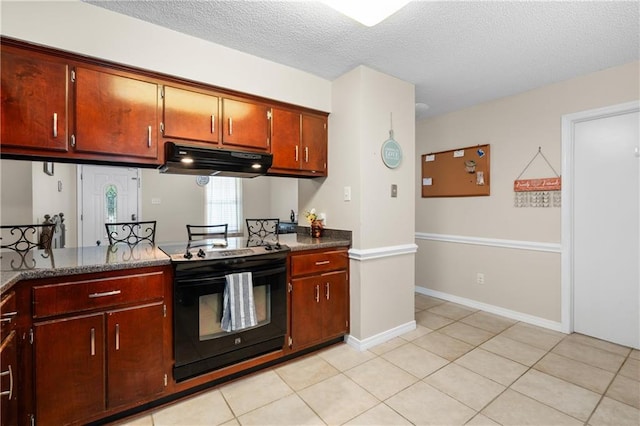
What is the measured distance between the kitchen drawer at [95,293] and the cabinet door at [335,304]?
4.26 feet

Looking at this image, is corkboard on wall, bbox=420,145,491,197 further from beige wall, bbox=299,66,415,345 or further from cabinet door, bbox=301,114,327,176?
cabinet door, bbox=301,114,327,176

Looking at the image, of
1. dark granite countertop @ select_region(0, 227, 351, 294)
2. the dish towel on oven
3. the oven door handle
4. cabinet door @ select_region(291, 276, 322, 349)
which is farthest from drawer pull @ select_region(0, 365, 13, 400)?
cabinet door @ select_region(291, 276, 322, 349)

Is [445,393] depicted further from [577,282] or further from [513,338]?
[577,282]

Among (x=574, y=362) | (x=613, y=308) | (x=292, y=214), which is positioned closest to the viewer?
(x=574, y=362)

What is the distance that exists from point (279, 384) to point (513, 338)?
2233 millimetres

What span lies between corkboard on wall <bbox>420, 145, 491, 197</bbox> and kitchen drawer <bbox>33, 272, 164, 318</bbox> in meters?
3.41

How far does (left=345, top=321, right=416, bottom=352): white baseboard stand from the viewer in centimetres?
255

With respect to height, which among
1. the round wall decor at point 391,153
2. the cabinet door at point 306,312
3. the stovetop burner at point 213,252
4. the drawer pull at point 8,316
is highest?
the round wall decor at point 391,153

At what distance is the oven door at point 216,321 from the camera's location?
6.02ft

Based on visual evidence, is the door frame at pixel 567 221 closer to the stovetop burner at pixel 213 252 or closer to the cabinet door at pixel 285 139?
the cabinet door at pixel 285 139

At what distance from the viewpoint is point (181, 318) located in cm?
183

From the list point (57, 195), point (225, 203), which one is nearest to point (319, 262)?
point (225, 203)

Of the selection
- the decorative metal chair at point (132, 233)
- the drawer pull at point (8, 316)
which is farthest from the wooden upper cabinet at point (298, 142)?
the drawer pull at point (8, 316)

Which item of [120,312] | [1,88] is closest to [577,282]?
[120,312]
